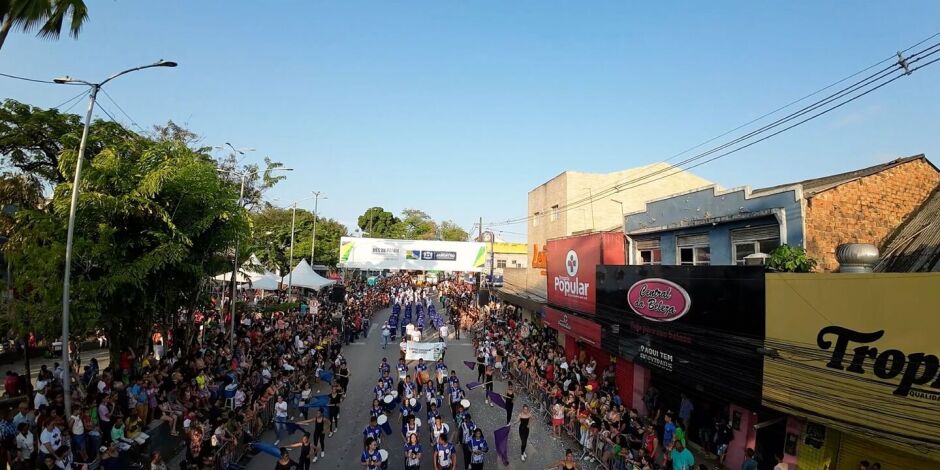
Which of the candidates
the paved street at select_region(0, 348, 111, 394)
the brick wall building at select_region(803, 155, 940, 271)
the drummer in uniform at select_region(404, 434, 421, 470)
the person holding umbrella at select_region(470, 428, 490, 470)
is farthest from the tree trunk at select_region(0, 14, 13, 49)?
the brick wall building at select_region(803, 155, 940, 271)

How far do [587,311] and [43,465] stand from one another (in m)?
15.4

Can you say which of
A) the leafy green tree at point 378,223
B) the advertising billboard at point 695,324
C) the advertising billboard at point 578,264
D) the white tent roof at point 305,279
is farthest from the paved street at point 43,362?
the leafy green tree at point 378,223

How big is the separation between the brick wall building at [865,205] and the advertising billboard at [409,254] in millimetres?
29793

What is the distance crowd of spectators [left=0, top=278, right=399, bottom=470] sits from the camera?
937cm

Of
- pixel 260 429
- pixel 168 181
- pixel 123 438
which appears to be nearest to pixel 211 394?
pixel 260 429

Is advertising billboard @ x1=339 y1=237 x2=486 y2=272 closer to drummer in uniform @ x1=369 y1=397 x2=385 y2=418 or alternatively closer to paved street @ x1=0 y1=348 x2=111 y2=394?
paved street @ x1=0 y1=348 x2=111 y2=394

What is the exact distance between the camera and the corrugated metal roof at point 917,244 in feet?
31.2

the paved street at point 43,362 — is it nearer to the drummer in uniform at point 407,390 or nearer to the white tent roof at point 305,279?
the white tent roof at point 305,279

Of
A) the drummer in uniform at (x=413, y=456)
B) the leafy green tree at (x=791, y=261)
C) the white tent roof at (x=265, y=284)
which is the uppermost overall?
the leafy green tree at (x=791, y=261)

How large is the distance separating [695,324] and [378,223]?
263 feet

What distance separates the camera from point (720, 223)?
13.8 meters

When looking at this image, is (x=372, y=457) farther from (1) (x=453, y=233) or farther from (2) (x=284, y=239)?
(1) (x=453, y=233)

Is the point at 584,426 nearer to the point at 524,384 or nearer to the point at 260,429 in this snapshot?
the point at 524,384

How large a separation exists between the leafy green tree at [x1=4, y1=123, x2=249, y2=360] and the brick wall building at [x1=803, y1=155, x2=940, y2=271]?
52.3 feet
